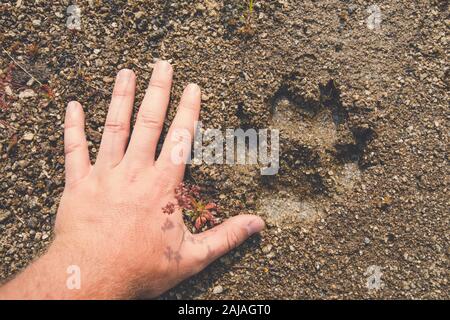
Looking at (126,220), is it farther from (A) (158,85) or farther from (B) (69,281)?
(A) (158,85)

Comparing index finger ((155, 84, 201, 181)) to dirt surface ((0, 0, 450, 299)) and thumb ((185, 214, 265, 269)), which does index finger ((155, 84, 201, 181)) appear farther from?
thumb ((185, 214, 265, 269))

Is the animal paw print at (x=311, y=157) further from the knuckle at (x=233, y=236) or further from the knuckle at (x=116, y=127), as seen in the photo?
the knuckle at (x=116, y=127)

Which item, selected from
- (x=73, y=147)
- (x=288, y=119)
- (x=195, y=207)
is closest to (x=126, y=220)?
(x=195, y=207)

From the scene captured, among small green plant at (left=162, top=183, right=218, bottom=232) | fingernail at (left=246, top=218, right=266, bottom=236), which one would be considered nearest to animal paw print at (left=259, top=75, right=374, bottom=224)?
fingernail at (left=246, top=218, right=266, bottom=236)

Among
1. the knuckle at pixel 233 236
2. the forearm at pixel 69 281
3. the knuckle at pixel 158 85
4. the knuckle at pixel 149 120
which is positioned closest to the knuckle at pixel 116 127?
the knuckle at pixel 149 120

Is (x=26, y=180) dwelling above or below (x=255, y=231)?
above
